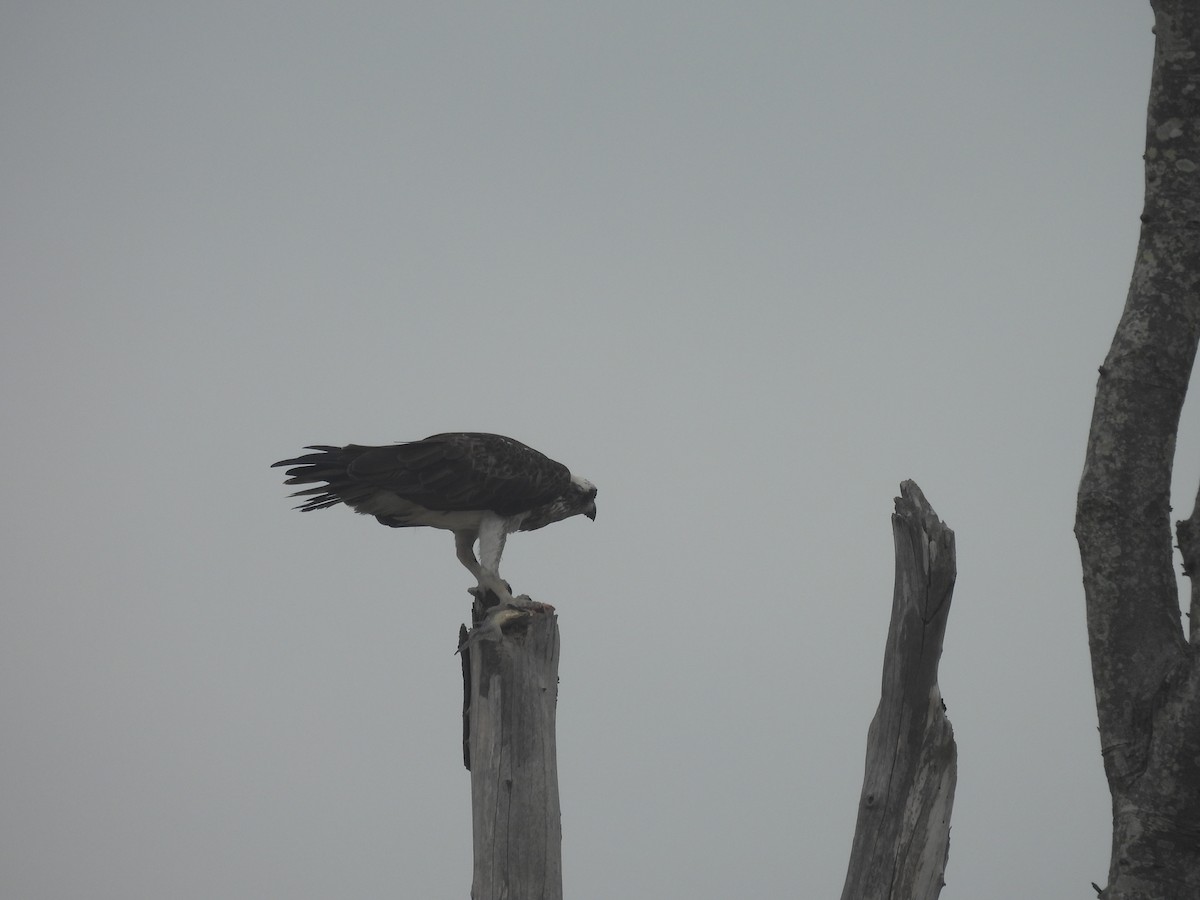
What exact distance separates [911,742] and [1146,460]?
1.80m

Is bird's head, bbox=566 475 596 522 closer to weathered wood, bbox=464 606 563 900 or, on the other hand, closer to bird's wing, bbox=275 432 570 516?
bird's wing, bbox=275 432 570 516

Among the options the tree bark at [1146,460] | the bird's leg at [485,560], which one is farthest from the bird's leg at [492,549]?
the tree bark at [1146,460]

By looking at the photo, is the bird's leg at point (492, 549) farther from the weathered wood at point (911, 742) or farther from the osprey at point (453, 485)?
the weathered wood at point (911, 742)

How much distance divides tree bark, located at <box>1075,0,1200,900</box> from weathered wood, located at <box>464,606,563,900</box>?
2748 mm

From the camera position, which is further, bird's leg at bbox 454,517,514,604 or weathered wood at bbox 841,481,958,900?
bird's leg at bbox 454,517,514,604

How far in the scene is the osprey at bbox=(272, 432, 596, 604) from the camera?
7535mm

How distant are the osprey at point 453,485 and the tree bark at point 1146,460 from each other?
3710 mm

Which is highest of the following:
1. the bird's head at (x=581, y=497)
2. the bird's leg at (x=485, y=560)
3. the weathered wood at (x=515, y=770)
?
the bird's head at (x=581, y=497)

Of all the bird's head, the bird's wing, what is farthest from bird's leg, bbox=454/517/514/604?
the bird's head

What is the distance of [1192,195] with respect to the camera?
16.0 ft

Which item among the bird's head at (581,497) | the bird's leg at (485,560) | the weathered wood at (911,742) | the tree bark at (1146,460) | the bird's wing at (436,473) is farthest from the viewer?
the bird's head at (581,497)

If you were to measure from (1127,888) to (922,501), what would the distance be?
186 centimetres

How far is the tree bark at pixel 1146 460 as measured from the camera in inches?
186

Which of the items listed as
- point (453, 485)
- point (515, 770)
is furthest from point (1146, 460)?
point (453, 485)
